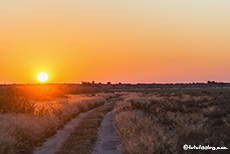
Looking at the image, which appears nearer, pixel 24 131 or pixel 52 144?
pixel 24 131

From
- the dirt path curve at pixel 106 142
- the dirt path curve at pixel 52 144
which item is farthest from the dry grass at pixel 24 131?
the dirt path curve at pixel 106 142

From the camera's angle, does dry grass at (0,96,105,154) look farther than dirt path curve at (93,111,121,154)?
No

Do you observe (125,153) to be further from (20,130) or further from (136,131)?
(20,130)

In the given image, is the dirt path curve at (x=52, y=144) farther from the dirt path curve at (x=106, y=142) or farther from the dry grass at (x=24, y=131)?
the dirt path curve at (x=106, y=142)

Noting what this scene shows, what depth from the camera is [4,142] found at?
35.3ft

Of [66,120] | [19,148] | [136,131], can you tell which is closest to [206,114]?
[136,131]

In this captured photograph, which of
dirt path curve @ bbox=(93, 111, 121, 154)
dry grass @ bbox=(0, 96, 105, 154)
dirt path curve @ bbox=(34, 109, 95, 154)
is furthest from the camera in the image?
dirt path curve @ bbox=(34, 109, 95, 154)

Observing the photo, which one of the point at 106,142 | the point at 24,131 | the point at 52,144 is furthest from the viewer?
the point at 106,142

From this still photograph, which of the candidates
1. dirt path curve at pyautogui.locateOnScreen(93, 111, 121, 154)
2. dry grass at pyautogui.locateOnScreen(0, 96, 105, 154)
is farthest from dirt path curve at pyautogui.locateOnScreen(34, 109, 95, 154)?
dirt path curve at pyautogui.locateOnScreen(93, 111, 121, 154)

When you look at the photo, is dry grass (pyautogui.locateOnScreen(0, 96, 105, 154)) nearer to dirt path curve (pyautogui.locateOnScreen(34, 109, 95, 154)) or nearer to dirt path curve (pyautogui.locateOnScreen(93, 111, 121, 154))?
dirt path curve (pyautogui.locateOnScreen(34, 109, 95, 154))

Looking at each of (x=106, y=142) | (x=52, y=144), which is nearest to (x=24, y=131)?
(x=52, y=144)

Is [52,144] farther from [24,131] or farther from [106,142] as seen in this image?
[106,142]

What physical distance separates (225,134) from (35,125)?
1113 centimetres

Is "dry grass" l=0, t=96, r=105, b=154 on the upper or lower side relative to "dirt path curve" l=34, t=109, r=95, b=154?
upper
